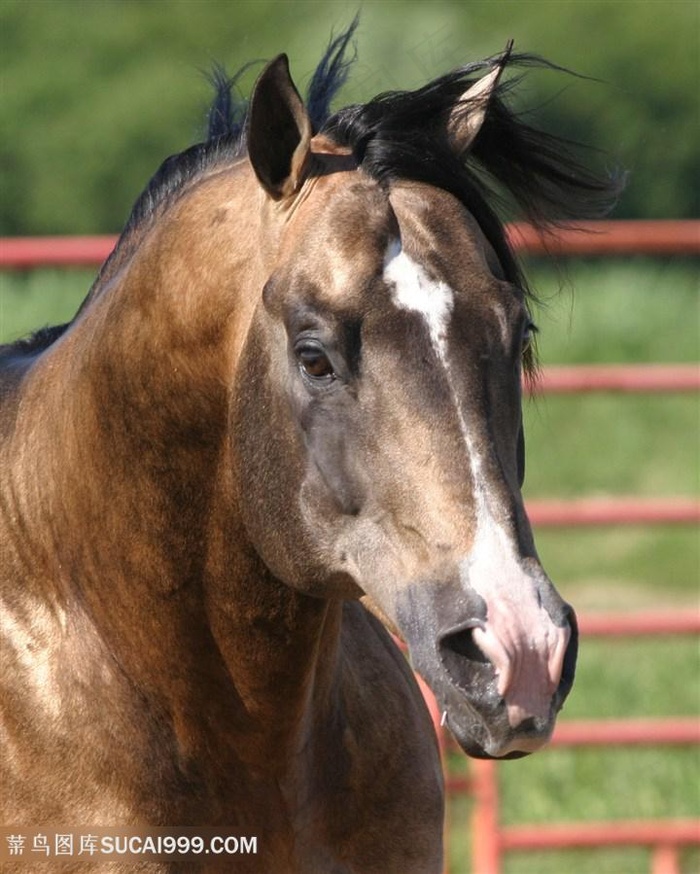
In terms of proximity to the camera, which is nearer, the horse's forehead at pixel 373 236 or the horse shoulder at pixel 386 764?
the horse's forehead at pixel 373 236

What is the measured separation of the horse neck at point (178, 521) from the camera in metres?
2.44

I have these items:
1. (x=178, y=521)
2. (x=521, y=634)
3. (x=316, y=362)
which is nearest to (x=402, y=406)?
(x=316, y=362)

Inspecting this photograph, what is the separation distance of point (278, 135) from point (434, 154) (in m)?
0.23

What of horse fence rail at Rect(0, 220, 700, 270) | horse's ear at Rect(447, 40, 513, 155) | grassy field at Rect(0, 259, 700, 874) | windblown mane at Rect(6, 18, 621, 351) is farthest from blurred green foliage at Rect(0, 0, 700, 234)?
horse's ear at Rect(447, 40, 513, 155)

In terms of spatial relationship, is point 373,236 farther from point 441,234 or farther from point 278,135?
point 278,135

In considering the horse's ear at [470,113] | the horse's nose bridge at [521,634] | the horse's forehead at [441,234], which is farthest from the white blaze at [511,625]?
the horse's ear at [470,113]

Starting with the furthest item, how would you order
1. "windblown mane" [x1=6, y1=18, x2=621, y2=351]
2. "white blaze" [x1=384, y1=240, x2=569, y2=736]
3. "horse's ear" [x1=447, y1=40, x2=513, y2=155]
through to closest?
"horse's ear" [x1=447, y1=40, x2=513, y2=155], "windblown mane" [x1=6, y1=18, x2=621, y2=351], "white blaze" [x1=384, y1=240, x2=569, y2=736]

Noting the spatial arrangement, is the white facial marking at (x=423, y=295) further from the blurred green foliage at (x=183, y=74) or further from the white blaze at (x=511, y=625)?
the blurred green foliage at (x=183, y=74)

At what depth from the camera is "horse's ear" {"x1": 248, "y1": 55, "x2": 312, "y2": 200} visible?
232cm

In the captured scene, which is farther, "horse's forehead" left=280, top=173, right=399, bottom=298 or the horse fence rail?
the horse fence rail

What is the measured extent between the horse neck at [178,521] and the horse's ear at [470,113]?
0.37 meters

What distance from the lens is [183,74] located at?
55.2 ft

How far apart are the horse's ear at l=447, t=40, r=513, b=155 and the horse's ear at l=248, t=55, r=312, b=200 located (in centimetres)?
25

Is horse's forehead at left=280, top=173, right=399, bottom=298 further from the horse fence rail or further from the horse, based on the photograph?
the horse fence rail
